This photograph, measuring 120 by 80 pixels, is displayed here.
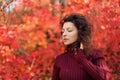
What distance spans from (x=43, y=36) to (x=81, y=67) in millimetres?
5436

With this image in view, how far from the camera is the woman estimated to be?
264 centimetres

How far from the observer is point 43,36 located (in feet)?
26.5

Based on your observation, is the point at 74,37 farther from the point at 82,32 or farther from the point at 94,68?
the point at 94,68

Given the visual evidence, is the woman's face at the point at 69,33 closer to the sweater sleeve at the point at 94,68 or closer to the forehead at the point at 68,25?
the forehead at the point at 68,25

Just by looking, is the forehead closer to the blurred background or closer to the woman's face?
the woman's face

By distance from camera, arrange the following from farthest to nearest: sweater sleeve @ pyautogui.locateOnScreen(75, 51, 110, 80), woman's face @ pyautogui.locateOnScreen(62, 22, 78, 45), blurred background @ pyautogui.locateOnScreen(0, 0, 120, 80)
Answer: blurred background @ pyautogui.locateOnScreen(0, 0, 120, 80), woman's face @ pyautogui.locateOnScreen(62, 22, 78, 45), sweater sleeve @ pyautogui.locateOnScreen(75, 51, 110, 80)

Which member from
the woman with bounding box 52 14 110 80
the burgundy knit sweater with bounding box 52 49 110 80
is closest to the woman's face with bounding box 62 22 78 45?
the woman with bounding box 52 14 110 80

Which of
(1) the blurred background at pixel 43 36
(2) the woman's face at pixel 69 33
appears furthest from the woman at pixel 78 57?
(1) the blurred background at pixel 43 36

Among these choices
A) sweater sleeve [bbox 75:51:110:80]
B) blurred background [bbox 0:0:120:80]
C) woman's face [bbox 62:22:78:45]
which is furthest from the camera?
blurred background [bbox 0:0:120:80]

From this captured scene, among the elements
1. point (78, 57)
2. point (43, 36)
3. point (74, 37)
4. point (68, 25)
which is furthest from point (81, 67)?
point (43, 36)

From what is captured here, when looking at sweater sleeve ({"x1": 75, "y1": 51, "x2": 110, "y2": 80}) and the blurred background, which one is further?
the blurred background

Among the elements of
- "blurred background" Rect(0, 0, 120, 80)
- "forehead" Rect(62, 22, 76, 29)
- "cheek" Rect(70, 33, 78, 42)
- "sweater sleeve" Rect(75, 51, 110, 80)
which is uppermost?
"forehead" Rect(62, 22, 76, 29)

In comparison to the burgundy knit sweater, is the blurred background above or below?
Answer: below

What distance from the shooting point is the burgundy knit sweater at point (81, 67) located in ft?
8.60
